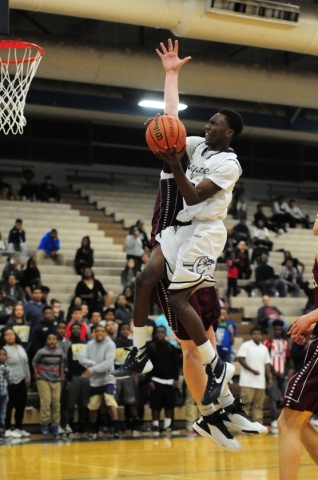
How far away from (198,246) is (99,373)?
29.2 ft

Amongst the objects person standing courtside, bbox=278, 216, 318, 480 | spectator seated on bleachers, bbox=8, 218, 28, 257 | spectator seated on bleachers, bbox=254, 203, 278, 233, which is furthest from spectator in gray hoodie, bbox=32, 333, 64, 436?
spectator seated on bleachers, bbox=254, 203, 278, 233

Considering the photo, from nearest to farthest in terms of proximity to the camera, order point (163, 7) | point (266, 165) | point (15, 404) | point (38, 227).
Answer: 1. point (15, 404)
2. point (163, 7)
3. point (38, 227)
4. point (266, 165)

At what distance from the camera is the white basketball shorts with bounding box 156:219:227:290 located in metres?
6.26

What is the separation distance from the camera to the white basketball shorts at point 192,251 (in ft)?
20.5

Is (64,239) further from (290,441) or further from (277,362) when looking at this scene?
(290,441)

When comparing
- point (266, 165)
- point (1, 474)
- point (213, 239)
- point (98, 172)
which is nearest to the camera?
point (213, 239)

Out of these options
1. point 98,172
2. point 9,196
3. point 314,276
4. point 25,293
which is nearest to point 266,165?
point 98,172

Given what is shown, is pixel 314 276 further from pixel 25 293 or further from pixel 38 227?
pixel 38 227

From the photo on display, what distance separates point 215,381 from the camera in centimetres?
625

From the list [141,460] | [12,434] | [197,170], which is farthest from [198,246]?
[12,434]

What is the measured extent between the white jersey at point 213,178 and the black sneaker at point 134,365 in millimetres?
1064

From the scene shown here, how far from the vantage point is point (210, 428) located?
6.59 meters

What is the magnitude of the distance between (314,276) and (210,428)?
141 cm

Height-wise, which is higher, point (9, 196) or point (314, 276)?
point (9, 196)
